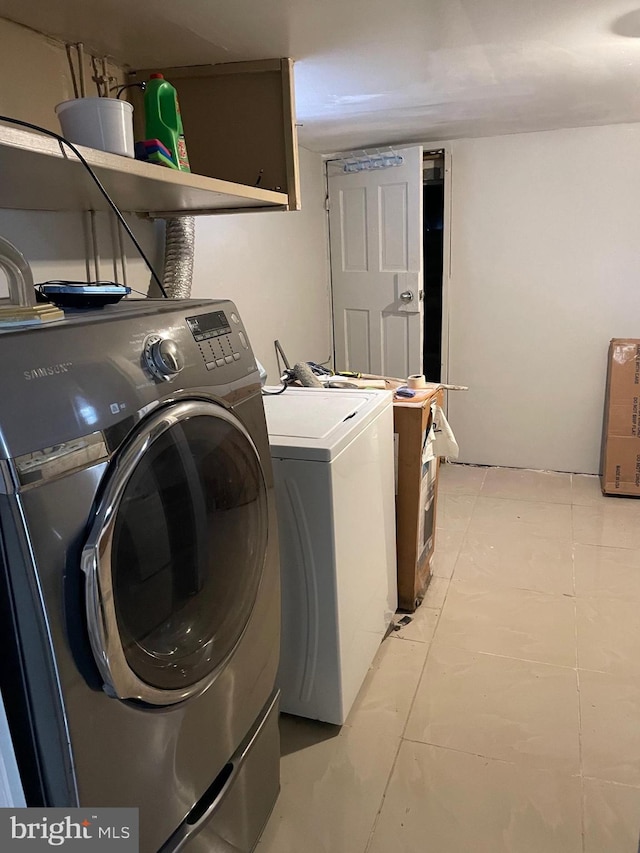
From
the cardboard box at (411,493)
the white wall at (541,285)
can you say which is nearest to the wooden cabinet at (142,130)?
the cardboard box at (411,493)

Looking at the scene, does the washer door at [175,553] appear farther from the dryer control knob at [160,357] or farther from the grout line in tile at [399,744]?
the grout line in tile at [399,744]

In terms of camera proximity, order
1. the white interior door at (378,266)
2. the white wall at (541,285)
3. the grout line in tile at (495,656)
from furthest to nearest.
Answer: the white interior door at (378,266)
the white wall at (541,285)
the grout line in tile at (495,656)

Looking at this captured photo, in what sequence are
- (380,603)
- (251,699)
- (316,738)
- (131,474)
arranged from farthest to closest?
1. (380,603)
2. (316,738)
3. (251,699)
4. (131,474)

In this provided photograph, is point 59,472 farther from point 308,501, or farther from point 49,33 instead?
point 49,33

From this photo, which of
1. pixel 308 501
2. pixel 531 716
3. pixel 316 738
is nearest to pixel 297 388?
pixel 308 501

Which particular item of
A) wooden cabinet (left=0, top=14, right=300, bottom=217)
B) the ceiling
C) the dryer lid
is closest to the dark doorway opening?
the ceiling

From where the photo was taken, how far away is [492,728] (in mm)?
1802

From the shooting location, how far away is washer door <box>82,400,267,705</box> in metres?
0.90

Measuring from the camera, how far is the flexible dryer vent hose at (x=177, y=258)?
74.8 inches

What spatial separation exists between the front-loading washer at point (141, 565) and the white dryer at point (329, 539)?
252mm

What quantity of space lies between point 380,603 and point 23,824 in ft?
4.32

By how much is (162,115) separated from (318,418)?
90 centimetres

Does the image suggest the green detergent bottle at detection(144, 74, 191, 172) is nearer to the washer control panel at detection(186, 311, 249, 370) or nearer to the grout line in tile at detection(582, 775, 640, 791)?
the washer control panel at detection(186, 311, 249, 370)

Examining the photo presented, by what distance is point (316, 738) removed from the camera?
70.5 inches
